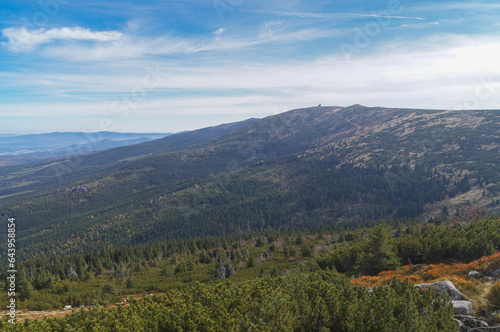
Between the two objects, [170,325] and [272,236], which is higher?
[170,325]

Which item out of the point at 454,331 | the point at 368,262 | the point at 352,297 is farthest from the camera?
the point at 368,262

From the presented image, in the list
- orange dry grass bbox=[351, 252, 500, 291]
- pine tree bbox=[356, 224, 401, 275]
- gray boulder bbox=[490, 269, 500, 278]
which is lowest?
pine tree bbox=[356, 224, 401, 275]

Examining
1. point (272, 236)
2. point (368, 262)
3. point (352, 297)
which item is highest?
point (352, 297)

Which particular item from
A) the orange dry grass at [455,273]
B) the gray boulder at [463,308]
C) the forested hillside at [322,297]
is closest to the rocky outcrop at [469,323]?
the gray boulder at [463,308]

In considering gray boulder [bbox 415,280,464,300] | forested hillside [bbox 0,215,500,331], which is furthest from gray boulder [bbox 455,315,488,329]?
gray boulder [bbox 415,280,464,300]

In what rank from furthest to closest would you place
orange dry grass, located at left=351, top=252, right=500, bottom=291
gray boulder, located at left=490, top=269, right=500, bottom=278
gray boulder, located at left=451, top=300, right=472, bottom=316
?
gray boulder, located at left=490, top=269, right=500, bottom=278, orange dry grass, located at left=351, top=252, right=500, bottom=291, gray boulder, located at left=451, top=300, right=472, bottom=316

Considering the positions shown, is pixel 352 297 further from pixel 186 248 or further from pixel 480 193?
pixel 480 193

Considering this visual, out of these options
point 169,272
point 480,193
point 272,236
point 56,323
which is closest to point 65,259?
point 169,272

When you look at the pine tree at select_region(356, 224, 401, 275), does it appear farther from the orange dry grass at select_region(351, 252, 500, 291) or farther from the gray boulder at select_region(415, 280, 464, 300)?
the gray boulder at select_region(415, 280, 464, 300)

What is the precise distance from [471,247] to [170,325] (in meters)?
50.4

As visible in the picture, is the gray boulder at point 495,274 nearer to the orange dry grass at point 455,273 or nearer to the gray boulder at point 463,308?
the orange dry grass at point 455,273

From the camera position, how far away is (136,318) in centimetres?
2080

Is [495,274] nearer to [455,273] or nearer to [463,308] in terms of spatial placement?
[455,273]

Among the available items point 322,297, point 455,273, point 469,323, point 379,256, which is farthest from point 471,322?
point 379,256
